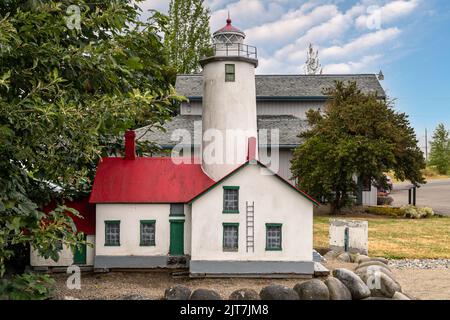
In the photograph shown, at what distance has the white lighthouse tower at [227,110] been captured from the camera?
14414 millimetres

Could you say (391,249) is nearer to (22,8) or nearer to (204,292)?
(204,292)

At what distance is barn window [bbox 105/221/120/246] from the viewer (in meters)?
13.1

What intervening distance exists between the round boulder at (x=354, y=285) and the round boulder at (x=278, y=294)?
1907mm

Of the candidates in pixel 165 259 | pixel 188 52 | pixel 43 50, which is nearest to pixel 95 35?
pixel 43 50

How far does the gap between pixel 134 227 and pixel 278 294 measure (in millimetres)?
5393

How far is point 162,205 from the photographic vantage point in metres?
13.3

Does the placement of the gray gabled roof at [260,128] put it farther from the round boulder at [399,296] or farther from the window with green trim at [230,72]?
the round boulder at [399,296]

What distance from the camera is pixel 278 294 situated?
10.2 metres

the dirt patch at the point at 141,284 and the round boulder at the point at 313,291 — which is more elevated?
the round boulder at the point at 313,291

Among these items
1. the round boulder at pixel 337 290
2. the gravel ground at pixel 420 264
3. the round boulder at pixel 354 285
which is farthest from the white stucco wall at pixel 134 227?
the gravel ground at pixel 420 264

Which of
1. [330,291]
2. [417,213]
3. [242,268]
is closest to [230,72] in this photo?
[242,268]

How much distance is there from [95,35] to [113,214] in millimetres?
5604

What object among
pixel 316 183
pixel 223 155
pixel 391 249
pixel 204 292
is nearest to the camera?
pixel 204 292

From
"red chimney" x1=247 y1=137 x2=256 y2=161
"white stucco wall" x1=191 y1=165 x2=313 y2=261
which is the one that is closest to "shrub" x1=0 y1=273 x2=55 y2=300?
"white stucco wall" x1=191 y1=165 x2=313 y2=261
